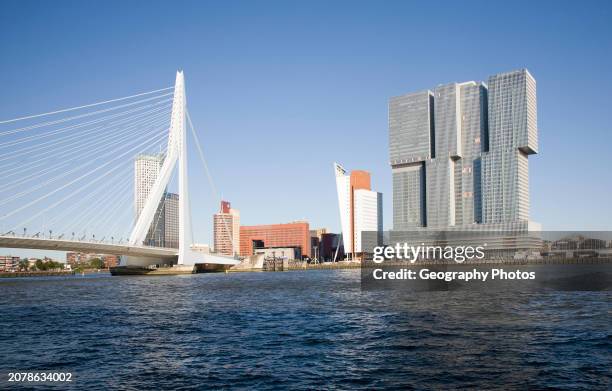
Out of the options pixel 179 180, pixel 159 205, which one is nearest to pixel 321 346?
pixel 179 180

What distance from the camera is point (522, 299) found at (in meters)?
46.0

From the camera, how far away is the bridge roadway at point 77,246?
254 ft

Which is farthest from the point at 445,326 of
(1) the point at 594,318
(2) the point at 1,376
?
(2) the point at 1,376

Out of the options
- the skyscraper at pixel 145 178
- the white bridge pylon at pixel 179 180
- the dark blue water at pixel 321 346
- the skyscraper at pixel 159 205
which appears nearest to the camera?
the dark blue water at pixel 321 346

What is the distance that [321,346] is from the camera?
24906 mm

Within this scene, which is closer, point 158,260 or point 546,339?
point 546,339

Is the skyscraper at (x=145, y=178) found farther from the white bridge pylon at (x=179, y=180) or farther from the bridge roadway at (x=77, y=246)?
the white bridge pylon at (x=179, y=180)

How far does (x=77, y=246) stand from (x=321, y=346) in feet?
236

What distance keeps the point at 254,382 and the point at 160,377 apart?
10.9 feet

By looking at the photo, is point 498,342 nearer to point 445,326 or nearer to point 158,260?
point 445,326

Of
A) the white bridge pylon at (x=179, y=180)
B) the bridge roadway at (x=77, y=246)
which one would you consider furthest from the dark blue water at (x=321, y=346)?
the white bridge pylon at (x=179, y=180)

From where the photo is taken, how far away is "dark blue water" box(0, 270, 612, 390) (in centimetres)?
1884

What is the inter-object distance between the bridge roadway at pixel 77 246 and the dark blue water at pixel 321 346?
39.8 meters

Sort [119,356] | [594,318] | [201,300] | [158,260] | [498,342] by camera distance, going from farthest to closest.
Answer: [158,260] < [201,300] < [594,318] < [498,342] < [119,356]
